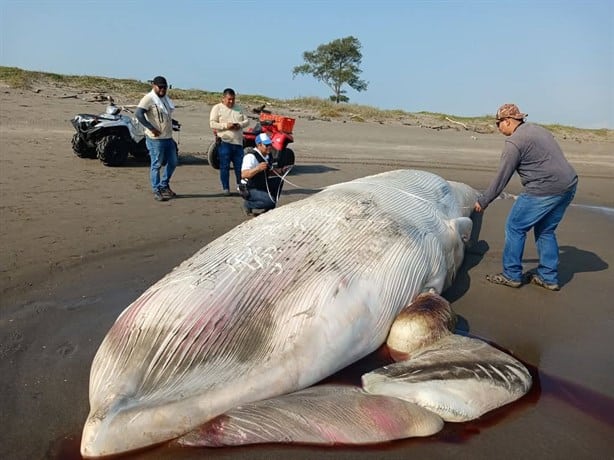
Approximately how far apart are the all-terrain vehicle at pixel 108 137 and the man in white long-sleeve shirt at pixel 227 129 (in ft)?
8.29

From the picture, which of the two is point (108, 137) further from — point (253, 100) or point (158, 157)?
point (253, 100)

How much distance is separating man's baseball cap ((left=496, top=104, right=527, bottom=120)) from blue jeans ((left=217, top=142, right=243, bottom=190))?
556cm

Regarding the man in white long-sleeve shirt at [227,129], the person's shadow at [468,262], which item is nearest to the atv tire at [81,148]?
the man in white long-sleeve shirt at [227,129]

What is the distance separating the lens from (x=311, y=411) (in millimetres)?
3578

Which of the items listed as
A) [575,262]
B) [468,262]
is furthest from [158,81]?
[575,262]

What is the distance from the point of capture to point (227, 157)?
10.7m

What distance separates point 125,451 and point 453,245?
4181 mm

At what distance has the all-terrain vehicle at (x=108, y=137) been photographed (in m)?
12.5

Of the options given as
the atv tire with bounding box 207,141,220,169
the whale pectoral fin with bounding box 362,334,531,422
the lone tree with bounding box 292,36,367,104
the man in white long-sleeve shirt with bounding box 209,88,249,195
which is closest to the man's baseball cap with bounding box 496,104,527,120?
the whale pectoral fin with bounding box 362,334,531,422

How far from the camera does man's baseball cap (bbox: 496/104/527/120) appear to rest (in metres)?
6.35

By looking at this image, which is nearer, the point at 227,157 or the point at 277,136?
the point at 227,157

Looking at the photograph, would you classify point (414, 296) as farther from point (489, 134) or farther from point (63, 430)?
point (489, 134)

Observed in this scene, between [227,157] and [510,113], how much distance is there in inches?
232

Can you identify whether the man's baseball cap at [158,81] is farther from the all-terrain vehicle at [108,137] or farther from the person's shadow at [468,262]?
the person's shadow at [468,262]
